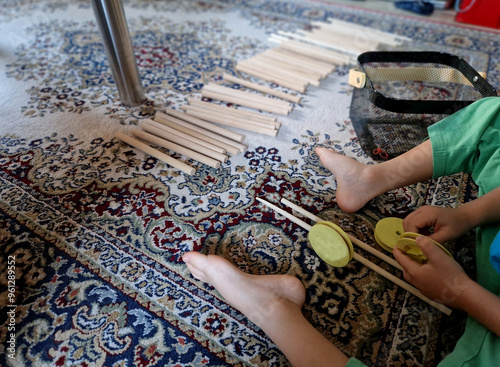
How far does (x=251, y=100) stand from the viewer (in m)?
1.24

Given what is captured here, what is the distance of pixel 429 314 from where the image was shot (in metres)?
0.68

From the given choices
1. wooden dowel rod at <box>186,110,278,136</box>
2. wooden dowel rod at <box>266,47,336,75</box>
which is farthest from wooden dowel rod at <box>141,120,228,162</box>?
wooden dowel rod at <box>266,47,336,75</box>

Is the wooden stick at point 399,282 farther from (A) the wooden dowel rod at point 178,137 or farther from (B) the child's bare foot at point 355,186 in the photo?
(A) the wooden dowel rod at point 178,137

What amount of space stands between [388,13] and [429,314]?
2.08 metres

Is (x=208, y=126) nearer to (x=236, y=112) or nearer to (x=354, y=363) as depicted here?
(x=236, y=112)

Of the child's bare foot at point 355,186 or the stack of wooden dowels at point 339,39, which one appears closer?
the child's bare foot at point 355,186

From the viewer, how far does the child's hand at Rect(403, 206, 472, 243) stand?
70cm

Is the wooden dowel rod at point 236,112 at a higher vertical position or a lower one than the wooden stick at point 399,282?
higher

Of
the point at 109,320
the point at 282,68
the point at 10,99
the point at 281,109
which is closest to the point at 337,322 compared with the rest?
the point at 109,320

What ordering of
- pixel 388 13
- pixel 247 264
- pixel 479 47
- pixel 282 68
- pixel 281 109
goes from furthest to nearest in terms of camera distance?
pixel 388 13, pixel 479 47, pixel 282 68, pixel 281 109, pixel 247 264

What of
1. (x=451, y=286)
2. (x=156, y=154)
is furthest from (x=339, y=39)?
(x=451, y=286)

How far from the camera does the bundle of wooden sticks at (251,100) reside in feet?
3.42

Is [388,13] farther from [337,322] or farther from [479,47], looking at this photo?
[337,322]

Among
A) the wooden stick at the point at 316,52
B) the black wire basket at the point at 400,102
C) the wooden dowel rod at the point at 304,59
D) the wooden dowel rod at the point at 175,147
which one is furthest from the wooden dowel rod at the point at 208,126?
the wooden stick at the point at 316,52
